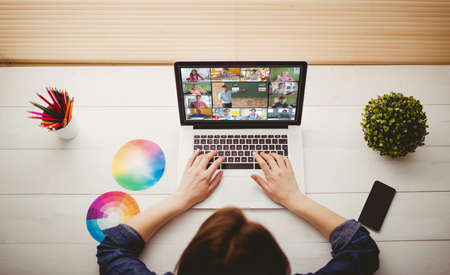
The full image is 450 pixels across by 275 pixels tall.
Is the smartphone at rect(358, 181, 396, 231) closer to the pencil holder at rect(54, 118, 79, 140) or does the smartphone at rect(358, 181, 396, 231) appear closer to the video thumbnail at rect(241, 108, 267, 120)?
the video thumbnail at rect(241, 108, 267, 120)

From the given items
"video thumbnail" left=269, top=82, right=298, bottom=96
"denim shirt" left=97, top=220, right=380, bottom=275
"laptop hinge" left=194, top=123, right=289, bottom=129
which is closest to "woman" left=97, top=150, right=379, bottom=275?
"denim shirt" left=97, top=220, right=380, bottom=275

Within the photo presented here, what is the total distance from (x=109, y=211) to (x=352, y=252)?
72 centimetres

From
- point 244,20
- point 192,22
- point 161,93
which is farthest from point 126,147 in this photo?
point 244,20

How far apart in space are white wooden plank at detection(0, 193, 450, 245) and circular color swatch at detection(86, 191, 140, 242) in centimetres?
2

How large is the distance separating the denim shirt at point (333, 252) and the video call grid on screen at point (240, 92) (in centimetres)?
38

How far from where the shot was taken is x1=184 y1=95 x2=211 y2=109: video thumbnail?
837 mm

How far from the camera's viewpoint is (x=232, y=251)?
0.51 meters

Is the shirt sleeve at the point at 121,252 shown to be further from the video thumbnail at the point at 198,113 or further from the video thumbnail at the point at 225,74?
the video thumbnail at the point at 225,74

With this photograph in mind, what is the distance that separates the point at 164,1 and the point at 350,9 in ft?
2.59

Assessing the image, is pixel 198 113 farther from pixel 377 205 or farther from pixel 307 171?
pixel 377 205

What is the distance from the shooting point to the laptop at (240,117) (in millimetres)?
781

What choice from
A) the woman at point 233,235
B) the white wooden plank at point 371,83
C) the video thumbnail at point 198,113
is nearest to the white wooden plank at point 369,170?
the woman at point 233,235

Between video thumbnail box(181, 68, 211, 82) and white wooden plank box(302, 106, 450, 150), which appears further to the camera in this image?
white wooden plank box(302, 106, 450, 150)

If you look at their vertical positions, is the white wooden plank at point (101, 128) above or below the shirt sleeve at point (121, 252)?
above
